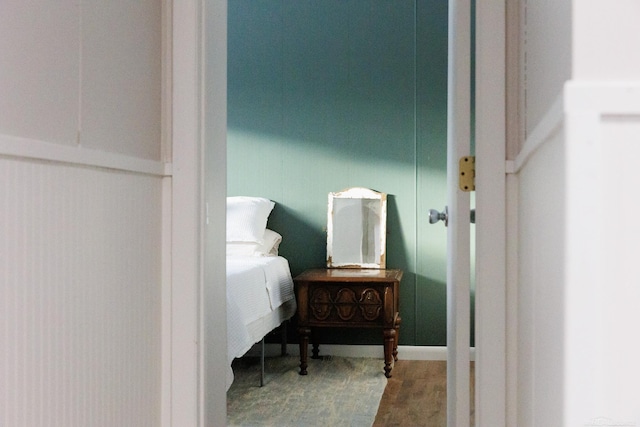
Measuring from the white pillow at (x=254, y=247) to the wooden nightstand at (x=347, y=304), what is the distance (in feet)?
1.41

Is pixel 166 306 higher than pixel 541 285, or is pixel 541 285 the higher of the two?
pixel 541 285

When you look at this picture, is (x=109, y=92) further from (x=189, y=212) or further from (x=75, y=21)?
(x=189, y=212)

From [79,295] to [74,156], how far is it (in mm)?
258

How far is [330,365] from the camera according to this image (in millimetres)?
4684

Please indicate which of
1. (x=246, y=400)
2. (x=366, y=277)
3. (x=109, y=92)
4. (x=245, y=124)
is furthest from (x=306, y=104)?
(x=109, y=92)

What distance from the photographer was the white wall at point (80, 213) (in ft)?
3.89

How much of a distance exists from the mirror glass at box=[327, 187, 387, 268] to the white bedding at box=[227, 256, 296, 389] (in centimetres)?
36

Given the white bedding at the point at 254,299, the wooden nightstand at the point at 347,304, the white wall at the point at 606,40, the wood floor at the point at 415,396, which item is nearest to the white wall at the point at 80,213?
the white wall at the point at 606,40

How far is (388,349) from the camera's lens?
4.38 metres

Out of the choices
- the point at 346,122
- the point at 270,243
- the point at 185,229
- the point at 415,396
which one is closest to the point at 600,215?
the point at 185,229

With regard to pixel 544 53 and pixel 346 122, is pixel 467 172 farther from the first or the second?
pixel 346 122

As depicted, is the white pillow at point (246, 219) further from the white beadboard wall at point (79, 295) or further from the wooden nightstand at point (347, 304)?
the white beadboard wall at point (79, 295)

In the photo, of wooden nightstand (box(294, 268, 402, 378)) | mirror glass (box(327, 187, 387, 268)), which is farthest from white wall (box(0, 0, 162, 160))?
mirror glass (box(327, 187, 387, 268))

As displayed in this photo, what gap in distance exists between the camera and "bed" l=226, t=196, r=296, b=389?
3.53m
